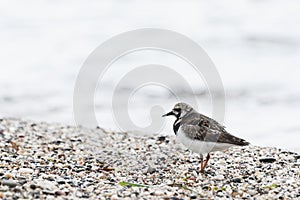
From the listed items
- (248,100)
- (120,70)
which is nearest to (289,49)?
(248,100)

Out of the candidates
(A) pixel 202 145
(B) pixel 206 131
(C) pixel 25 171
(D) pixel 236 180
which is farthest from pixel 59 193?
(D) pixel 236 180

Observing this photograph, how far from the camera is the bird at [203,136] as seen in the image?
6449 mm

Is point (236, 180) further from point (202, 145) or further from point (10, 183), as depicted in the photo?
point (10, 183)

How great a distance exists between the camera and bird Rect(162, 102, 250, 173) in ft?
21.2

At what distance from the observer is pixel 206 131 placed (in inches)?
261

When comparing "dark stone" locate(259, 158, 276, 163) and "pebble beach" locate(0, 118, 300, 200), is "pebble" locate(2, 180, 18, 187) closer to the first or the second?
"pebble beach" locate(0, 118, 300, 200)

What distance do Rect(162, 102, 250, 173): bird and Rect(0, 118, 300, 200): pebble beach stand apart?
1.31 feet

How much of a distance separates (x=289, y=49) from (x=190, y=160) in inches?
253

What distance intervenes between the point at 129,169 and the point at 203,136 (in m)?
1.19

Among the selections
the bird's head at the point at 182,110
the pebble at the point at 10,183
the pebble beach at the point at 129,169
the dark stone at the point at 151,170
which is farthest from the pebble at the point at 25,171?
the bird's head at the point at 182,110

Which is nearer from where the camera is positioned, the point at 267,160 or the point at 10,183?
the point at 10,183

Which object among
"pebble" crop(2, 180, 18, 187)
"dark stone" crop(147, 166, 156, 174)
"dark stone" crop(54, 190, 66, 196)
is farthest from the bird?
"pebble" crop(2, 180, 18, 187)

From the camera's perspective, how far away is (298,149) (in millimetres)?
8055

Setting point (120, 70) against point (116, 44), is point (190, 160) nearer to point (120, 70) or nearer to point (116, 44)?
point (120, 70)
